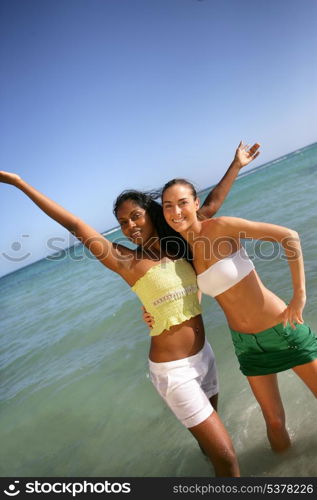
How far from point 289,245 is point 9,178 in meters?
2.15

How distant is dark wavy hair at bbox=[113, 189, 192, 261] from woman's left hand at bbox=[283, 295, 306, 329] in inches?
34.1

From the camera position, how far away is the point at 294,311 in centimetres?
261

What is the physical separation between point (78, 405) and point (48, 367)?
2.53 m

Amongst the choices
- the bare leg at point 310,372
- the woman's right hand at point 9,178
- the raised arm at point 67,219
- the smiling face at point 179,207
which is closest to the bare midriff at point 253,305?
the bare leg at point 310,372

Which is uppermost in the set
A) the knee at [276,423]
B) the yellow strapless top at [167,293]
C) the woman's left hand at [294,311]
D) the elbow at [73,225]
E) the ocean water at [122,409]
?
the elbow at [73,225]

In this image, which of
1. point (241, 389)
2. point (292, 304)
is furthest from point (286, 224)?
point (292, 304)

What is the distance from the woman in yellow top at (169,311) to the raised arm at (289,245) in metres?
0.56

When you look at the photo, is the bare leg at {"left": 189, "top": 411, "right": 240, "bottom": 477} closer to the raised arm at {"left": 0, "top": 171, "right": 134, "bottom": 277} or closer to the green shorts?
the green shorts

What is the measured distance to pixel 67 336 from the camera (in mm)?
9969

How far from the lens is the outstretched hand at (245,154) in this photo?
372 centimetres

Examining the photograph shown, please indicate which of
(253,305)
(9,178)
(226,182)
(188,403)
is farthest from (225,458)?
(9,178)

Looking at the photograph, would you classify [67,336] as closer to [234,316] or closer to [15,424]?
[15,424]

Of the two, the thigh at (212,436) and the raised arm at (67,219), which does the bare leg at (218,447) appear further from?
the raised arm at (67,219)

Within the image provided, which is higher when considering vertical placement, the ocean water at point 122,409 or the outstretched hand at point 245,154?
the outstretched hand at point 245,154
